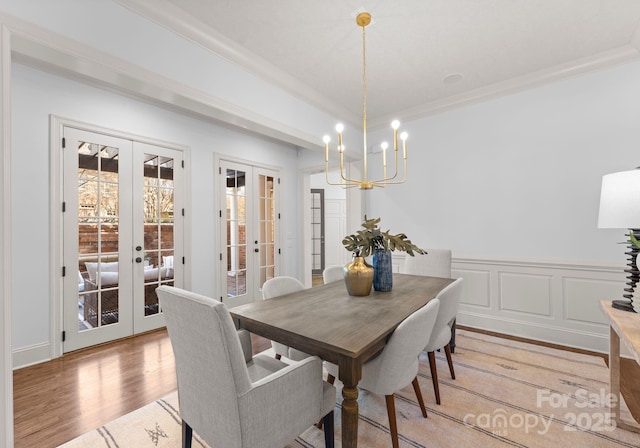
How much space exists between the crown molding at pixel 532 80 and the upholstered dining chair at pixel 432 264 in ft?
5.97

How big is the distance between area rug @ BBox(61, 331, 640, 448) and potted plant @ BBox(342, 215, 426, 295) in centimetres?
78

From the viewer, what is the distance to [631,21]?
7.25ft

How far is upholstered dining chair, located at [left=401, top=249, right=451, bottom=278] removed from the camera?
117 inches

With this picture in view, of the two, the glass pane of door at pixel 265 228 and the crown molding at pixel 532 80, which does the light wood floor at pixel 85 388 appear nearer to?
the glass pane of door at pixel 265 228

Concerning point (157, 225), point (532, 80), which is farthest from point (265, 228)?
point (532, 80)

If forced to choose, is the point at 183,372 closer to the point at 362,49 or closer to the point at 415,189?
the point at 362,49

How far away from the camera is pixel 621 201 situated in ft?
5.43

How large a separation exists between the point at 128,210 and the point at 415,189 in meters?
3.49

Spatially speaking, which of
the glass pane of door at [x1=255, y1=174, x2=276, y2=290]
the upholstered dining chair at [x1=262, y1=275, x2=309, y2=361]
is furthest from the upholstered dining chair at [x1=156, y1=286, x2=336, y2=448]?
the glass pane of door at [x1=255, y1=174, x2=276, y2=290]

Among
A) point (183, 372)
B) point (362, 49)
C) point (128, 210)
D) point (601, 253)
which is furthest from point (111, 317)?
point (601, 253)

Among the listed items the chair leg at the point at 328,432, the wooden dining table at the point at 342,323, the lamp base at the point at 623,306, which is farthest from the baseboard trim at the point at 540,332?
the chair leg at the point at 328,432

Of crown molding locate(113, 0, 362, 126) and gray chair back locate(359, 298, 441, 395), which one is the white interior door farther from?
gray chair back locate(359, 298, 441, 395)

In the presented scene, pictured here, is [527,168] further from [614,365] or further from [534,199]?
[614,365]

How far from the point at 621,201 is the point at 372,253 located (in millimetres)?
1470
